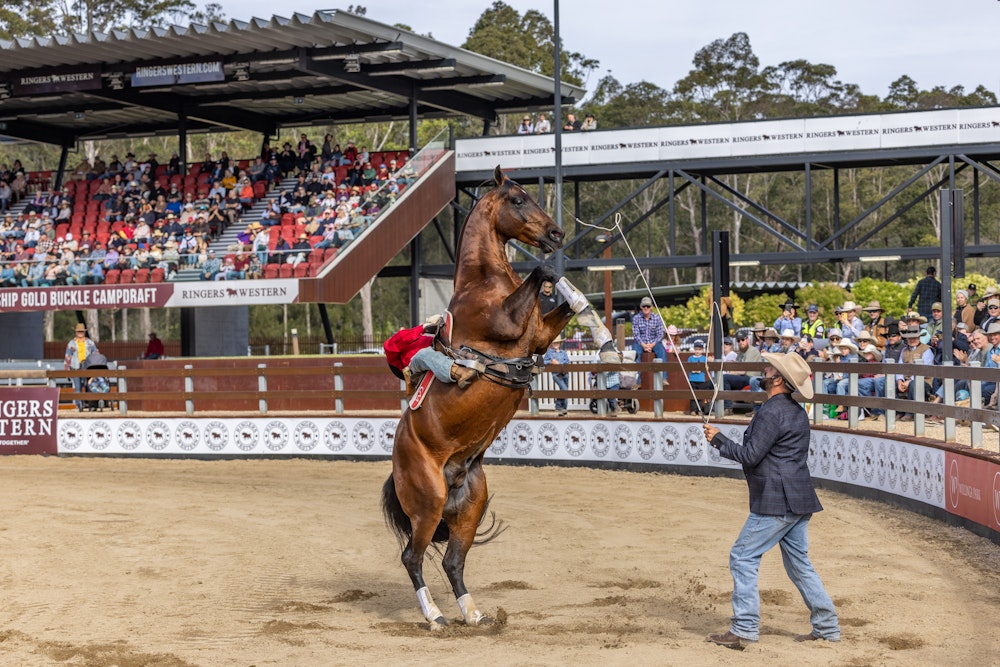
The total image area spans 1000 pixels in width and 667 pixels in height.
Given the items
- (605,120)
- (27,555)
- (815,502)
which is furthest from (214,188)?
(605,120)

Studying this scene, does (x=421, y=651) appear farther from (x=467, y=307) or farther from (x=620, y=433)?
(x=620, y=433)

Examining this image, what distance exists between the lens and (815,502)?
7082mm

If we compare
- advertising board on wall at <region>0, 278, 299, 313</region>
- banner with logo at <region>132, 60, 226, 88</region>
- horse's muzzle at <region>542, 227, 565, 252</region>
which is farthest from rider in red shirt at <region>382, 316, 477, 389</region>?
banner with logo at <region>132, 60, 226, 88</region>

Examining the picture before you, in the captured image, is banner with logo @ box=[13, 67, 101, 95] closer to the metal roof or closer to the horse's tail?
the metal roof

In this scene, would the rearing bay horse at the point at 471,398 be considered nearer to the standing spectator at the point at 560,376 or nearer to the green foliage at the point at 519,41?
the standing spectator at the point at 560,376

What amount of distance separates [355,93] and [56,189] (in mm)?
9974

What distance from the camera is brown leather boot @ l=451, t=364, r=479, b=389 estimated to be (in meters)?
7.89

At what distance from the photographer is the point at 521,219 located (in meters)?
7.94

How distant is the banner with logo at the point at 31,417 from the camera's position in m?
20.2

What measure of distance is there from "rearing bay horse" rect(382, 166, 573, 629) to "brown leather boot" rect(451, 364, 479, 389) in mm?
51

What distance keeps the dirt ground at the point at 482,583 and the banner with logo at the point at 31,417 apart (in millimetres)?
5335

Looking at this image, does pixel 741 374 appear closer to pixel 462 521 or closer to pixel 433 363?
pixel 462 521

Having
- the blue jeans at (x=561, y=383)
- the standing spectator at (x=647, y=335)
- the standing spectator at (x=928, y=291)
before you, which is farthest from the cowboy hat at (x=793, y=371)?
the standing spectator at (x=928, y=291)

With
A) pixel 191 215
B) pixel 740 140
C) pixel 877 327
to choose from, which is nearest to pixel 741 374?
pixel 877 327
